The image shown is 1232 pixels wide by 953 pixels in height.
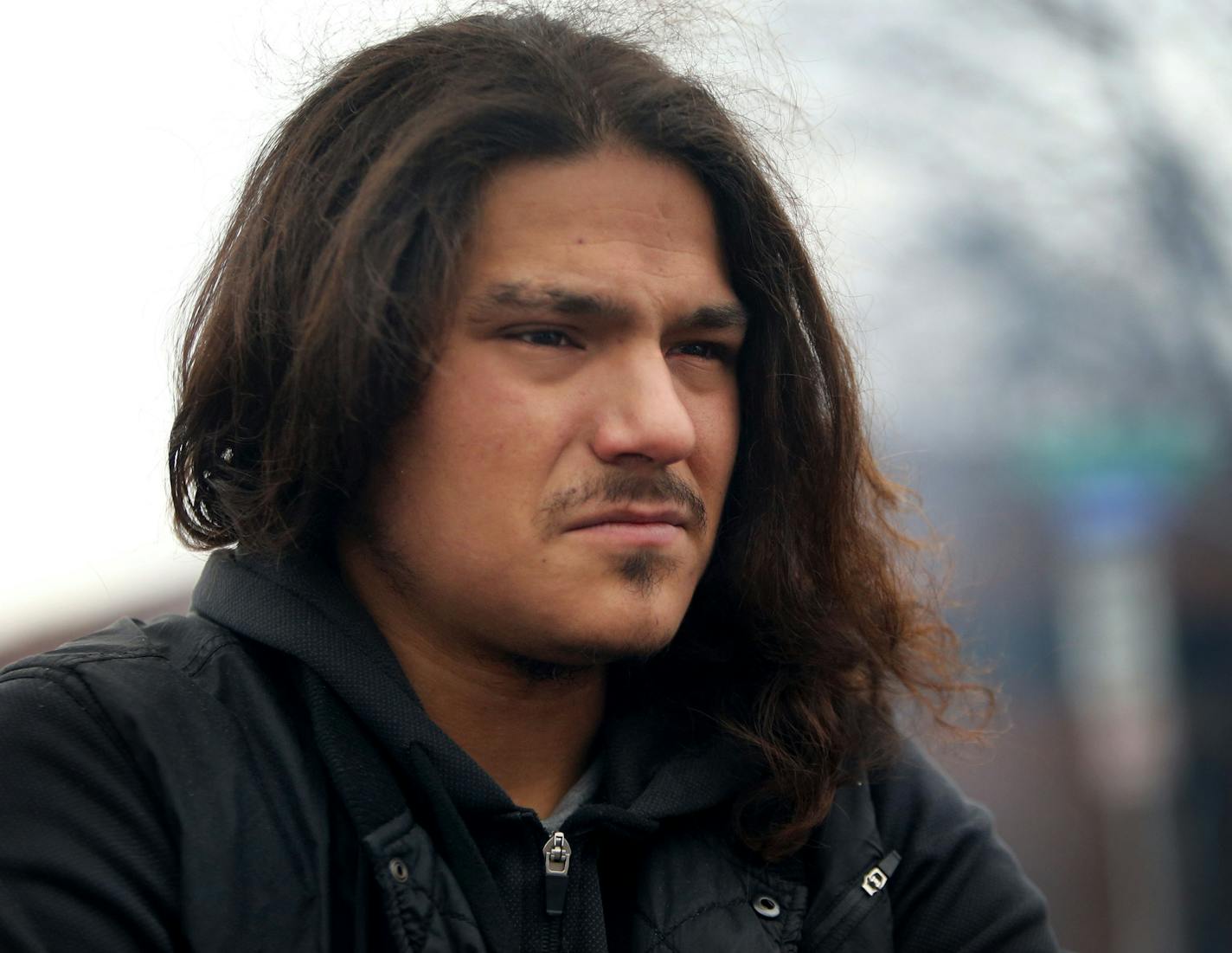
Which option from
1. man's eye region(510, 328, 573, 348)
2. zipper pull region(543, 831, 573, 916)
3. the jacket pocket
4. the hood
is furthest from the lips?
the jacket pocket

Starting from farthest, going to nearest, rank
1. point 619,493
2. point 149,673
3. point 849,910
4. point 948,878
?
point 948,878
point 849,910
point 619,493
point 149,673

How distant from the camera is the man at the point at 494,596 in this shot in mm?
2344

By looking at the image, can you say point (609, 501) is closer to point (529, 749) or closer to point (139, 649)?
point (529, 749)

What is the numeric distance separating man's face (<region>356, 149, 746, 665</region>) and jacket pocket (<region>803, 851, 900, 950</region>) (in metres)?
0.61

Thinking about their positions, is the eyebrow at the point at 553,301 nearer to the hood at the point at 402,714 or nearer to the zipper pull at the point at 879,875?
the hood at the point at 402,714

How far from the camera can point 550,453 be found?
2562 mm

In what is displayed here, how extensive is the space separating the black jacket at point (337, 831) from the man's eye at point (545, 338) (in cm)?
56

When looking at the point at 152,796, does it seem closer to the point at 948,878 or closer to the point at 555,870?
the point at 555,870

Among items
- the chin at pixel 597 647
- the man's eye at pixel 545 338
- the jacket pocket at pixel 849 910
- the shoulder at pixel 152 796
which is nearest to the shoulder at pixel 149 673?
the shoulder at pixel 152 796

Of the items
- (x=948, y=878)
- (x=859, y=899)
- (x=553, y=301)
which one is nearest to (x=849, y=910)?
(x=859, y=899)

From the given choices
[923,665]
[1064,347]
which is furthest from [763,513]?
[1064,347]

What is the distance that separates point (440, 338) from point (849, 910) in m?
1.30

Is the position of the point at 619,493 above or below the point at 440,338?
below

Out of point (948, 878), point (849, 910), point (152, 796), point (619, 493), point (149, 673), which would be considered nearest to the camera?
point (152, 796)
